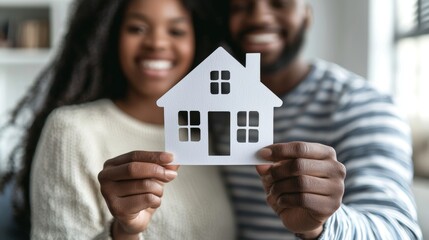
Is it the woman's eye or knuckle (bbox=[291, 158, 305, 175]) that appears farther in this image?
the woman's eye

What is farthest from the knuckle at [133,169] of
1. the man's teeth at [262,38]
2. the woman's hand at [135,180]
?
the man's teeth at [262,38]

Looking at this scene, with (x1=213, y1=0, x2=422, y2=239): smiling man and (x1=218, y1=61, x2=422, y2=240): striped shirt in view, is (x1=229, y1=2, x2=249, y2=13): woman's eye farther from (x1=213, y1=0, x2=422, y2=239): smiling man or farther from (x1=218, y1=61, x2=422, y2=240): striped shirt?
(x1=218, y1=61, x2=422, y2=240): striped shirt

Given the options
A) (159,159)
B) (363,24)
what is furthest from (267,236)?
(363,24)

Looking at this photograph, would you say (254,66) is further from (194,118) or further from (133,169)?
(194,118)

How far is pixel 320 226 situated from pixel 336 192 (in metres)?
0.07

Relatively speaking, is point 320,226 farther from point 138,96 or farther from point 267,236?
point 138,96

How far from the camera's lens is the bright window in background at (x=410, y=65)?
2.71 m

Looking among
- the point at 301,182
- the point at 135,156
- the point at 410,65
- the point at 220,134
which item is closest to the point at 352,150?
the point at 220,134

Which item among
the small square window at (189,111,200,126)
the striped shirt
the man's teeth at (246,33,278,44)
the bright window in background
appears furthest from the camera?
the bright window in background

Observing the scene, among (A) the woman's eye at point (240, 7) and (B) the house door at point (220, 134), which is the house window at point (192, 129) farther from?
(A) the woman's eye at point (240, 7)

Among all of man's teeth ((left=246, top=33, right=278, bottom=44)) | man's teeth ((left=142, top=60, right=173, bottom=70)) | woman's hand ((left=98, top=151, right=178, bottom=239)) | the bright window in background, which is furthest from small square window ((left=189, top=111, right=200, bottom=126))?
the bright window in background

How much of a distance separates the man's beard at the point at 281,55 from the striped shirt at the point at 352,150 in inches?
3.1

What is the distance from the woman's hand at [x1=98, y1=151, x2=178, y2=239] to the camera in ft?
2.48

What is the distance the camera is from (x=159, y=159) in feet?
2.48
